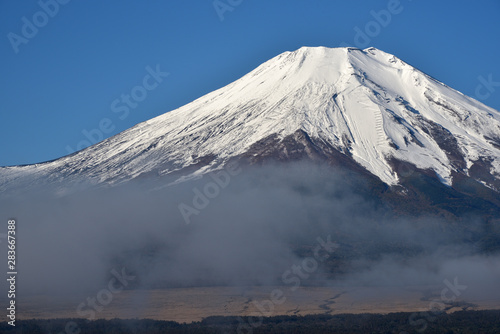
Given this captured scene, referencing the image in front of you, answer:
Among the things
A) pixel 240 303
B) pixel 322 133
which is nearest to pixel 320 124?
pixel 322 133

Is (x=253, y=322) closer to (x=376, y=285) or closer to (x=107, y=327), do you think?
(x=107, y=327)

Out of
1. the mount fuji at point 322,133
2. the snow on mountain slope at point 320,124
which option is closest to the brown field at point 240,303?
the mount fuji at point 322,133

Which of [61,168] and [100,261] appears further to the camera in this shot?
[61,168]

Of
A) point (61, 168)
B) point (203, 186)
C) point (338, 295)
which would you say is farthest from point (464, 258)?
Answer: point (61, 168)

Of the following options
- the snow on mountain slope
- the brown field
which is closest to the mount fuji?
the snow on mountain slope

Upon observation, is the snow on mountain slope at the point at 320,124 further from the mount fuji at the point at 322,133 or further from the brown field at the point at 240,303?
the brown field at the point at 240,303
